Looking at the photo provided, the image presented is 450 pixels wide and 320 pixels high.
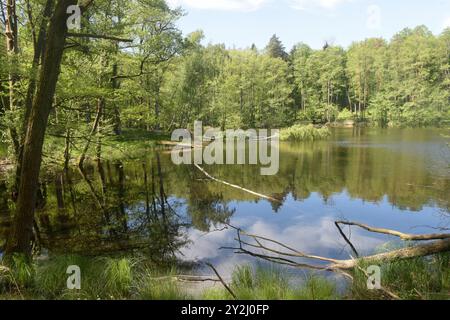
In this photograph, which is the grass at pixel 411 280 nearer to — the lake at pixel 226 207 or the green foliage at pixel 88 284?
the lake at pixel 226 207

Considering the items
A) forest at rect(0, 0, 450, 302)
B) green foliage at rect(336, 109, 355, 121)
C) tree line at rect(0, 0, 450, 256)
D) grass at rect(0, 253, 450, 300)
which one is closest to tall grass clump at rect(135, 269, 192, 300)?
grass at rect(0, 253, 450, 300)

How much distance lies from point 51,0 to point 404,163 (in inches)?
697

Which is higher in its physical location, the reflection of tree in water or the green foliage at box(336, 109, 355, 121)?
the green foliage at box(336, 109, 355, 121)

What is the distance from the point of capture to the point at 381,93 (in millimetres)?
56719

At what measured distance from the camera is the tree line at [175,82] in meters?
9.70

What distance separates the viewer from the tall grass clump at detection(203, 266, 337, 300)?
460 centimetres

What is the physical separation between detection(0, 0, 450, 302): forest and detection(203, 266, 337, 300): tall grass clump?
3186 mm

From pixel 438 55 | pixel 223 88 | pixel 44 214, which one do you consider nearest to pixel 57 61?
pixel 44 214

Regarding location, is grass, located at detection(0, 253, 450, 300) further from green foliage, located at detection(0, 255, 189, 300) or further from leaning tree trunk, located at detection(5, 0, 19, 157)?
leaning tree trunk, located at detection(5, 0, 19, 157)

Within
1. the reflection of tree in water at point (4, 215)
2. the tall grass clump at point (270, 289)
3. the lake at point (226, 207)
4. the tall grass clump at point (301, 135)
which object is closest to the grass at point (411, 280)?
the tall grass clump at point (270, 289)

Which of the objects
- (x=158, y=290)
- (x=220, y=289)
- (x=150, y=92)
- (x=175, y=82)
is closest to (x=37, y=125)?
(x=158, y=290)

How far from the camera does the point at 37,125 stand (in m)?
5.28

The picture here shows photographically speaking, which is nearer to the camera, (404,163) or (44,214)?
(44,214)
